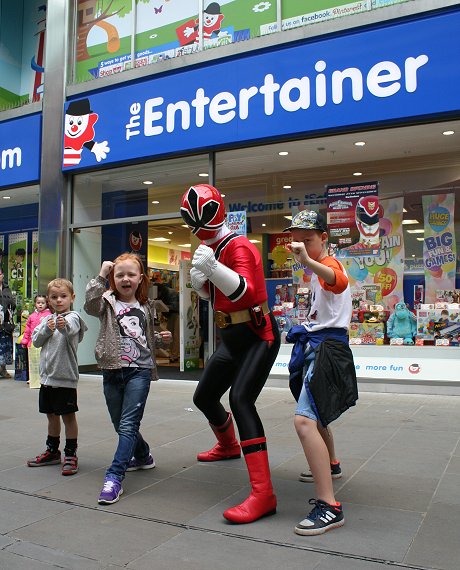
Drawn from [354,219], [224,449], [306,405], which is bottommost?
[224,449]

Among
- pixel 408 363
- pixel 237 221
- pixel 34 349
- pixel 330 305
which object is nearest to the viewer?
pixel 330 305

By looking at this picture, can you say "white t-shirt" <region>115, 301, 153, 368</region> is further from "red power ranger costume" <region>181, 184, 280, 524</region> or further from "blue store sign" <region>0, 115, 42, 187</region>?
"blue store sign" <region>0, 115, 42, 187</region>

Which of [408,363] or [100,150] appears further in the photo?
[100,150]

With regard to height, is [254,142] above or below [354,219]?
above

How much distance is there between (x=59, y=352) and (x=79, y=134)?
6369 millimetres

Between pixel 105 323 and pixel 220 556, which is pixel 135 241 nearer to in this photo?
pixel 105 323

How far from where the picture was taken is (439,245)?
8.33 meters

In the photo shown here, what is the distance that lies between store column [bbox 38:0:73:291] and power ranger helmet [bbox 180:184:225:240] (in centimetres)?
686

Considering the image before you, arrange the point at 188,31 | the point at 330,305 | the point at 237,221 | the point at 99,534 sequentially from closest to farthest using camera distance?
the point at 99,534 → the point at 330,305 → the point at 237,221 → the point at 188,31

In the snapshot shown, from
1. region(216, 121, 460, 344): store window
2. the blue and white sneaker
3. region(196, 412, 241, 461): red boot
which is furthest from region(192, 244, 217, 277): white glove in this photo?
region(216, 121, 460, 344): store window

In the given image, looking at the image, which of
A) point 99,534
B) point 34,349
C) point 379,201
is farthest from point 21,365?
point 99,534

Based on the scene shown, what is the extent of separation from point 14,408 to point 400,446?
15.3 ft

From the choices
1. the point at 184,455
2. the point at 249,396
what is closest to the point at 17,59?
the point at 184,455

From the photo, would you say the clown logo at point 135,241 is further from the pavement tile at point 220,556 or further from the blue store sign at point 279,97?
the pavement tile at point 220,556
